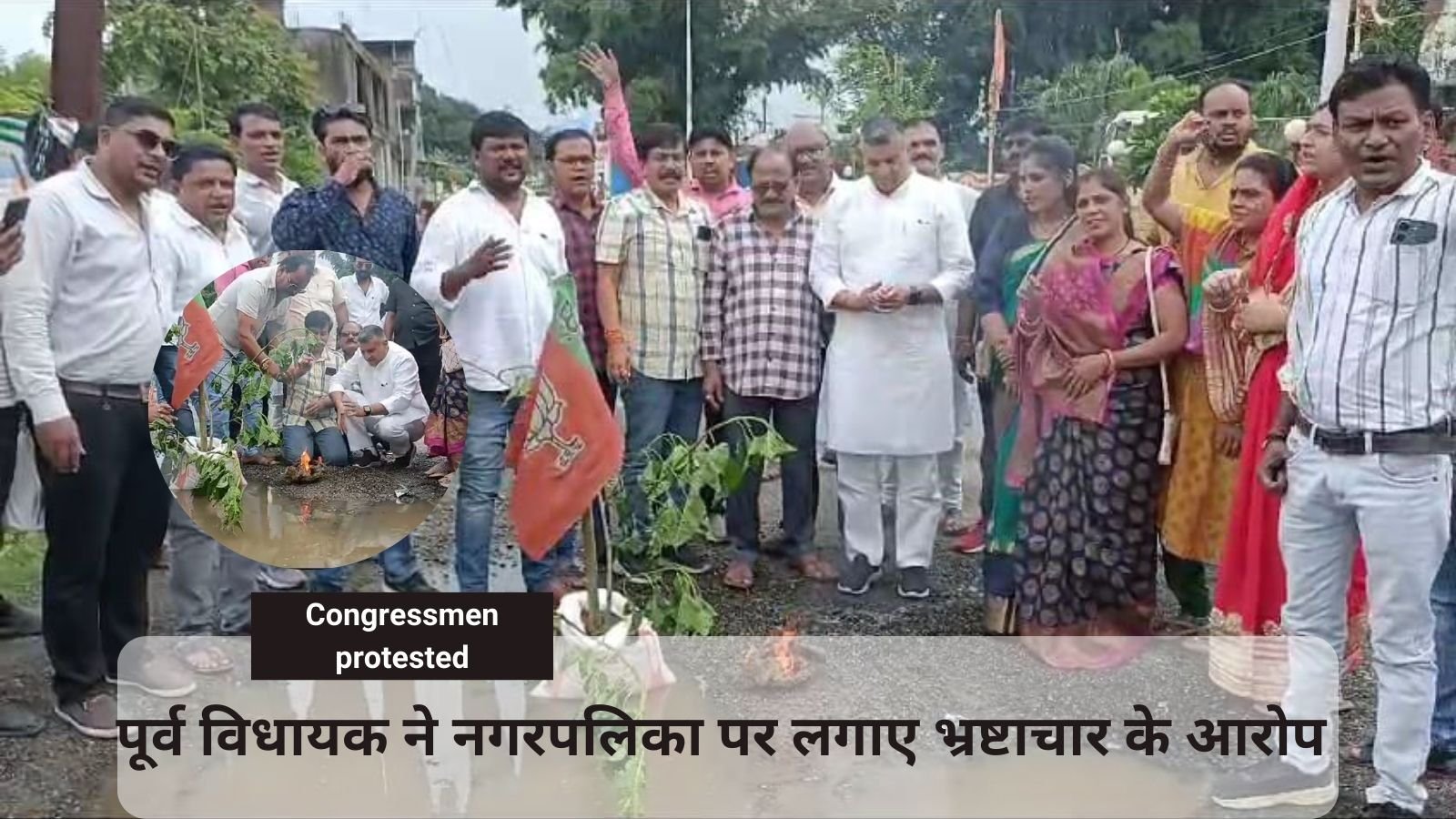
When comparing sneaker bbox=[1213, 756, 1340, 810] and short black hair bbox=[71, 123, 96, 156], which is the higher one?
short black hair bbox=[71, 123, 96, 156]

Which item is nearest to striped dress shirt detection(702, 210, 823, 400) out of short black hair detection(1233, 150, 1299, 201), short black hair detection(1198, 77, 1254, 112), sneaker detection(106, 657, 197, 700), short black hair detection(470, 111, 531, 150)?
short black hair detection(470, 111, 531, 150)

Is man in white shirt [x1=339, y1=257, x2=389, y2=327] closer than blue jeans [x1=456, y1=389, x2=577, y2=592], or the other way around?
man in white shirt [x1=339, y1=257, x2=389, y2=327]

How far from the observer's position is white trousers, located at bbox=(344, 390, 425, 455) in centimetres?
268

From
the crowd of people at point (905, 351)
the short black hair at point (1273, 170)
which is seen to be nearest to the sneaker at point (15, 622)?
the crowd of people at point (905, 351)

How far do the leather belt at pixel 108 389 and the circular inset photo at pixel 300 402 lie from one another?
266 millimetres

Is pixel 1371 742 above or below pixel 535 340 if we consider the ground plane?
below

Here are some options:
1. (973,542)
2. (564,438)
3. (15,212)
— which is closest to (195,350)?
(15,212)

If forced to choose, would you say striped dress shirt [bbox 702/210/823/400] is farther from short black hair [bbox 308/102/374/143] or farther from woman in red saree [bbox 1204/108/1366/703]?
woman in red saree [bbox 1204/108/1366/703]

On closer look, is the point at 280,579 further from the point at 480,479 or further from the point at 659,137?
the point at 659,137

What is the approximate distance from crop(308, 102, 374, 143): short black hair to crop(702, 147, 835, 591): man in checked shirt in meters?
1.16

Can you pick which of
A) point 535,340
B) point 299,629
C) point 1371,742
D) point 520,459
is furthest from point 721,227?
point 1371,742

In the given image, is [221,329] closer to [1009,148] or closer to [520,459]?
[520,459]

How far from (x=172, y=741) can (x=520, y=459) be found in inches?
39.9

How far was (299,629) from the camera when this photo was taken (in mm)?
2609
